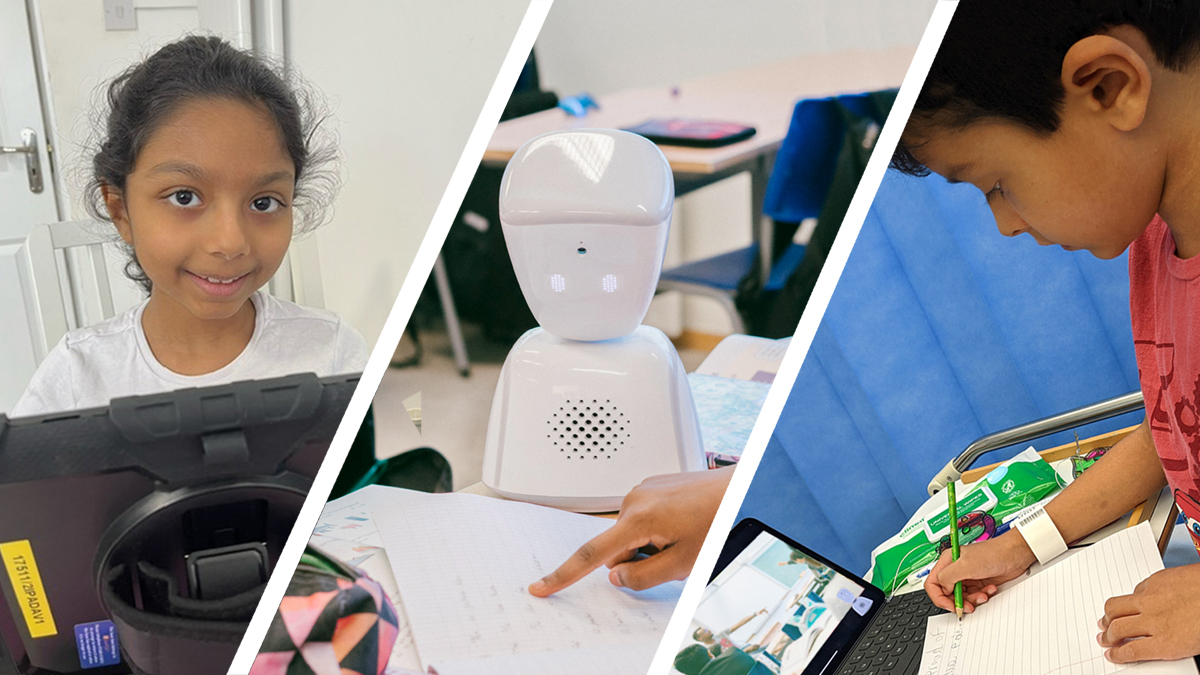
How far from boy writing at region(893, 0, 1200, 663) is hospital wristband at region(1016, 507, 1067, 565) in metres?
0.13

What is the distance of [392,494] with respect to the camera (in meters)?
0.57

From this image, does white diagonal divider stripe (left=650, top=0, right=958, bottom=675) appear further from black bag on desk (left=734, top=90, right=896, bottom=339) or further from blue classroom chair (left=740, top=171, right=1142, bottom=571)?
blue classroom chair (left=740, top=171, right=1142, bottom=571)

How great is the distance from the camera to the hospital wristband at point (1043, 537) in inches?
26.9

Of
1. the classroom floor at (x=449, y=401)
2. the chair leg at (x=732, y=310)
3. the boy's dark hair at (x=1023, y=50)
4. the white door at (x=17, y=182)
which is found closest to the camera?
the boy's dark hair at (x=1023, y=50)

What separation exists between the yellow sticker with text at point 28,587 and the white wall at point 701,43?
49 centimetres

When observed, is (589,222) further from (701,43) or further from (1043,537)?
(1043,537)

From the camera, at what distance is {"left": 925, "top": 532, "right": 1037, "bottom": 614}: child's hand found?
672 millimetres

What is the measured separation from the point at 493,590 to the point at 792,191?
42 cm

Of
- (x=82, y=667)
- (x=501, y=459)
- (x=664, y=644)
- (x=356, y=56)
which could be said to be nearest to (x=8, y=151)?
(x=356, y=56)

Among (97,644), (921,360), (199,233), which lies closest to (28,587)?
(97,644)

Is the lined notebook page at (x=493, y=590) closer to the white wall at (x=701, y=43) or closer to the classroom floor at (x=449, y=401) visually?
the classroom floor at (x=449, y=401)

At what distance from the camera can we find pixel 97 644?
364 millimetres

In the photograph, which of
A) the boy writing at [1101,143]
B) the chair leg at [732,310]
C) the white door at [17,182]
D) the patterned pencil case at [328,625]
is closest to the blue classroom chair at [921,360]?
the chair leg at [732,310]

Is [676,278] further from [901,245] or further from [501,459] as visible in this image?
[901,245]
